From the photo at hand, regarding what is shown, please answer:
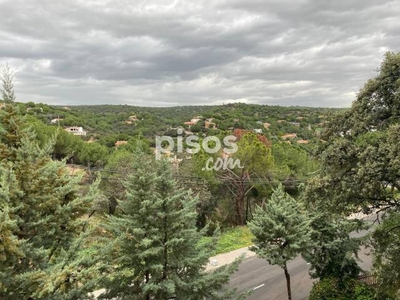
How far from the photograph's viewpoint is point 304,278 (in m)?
18.7

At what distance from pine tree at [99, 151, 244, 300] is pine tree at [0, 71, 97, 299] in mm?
1429

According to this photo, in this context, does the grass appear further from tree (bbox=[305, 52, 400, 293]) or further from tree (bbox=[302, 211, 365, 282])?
tree (bbox=[305, 52, 400, 293])

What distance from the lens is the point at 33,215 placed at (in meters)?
7.00

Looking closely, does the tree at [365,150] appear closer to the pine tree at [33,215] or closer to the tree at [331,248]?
the tree at [331,248]

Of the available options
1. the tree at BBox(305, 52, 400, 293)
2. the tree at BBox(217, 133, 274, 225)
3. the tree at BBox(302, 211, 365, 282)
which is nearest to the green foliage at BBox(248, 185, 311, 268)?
the tree at BBox(302, 211, 365, 282)

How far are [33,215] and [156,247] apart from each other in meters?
3.05

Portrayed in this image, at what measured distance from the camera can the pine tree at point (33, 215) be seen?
599cm

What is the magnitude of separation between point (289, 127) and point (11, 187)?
240ft

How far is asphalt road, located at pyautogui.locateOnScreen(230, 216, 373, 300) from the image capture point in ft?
54.0

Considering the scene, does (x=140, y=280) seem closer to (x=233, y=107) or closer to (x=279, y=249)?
(x=279, y=249)

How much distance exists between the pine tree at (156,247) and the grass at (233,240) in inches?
537

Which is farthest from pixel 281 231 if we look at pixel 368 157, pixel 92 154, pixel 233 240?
pixel 92 154

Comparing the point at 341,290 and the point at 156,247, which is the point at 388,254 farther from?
the point at 156,247

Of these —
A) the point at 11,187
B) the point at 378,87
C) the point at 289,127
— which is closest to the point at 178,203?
the point at 11,187
